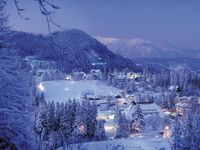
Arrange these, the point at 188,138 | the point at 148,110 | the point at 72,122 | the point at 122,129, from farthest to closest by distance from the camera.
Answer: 1. the point at 148,110
2. the point at 122,129
3. the point at 72,122
4. the point at 188,138

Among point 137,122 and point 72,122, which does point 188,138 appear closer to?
point 72,122

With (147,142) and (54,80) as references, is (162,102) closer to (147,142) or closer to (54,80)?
(147,142)

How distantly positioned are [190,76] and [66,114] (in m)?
85.2

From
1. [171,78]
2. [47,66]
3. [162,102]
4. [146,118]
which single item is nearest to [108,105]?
[162,102]

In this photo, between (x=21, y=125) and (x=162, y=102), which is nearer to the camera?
(x=21, y=125)

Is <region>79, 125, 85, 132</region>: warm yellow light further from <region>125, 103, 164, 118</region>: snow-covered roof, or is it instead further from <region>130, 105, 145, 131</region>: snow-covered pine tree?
<region>125, 103, 164, 118</region>: snow-covered roof

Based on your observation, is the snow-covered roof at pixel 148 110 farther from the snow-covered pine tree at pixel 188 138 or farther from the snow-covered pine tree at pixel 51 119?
the snow-covered pine tree at pixel 188 138

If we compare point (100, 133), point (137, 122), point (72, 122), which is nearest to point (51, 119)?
point (72, 122)

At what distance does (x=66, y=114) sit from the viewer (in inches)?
1698

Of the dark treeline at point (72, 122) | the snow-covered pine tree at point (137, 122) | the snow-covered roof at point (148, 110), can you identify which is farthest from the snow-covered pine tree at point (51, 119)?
the snow-covered roof at point (148, 110)

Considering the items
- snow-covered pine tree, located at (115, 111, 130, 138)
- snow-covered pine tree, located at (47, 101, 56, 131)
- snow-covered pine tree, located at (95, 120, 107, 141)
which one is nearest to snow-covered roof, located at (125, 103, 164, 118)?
snow-covered pine tree, located at (115, 111, 130, 138)

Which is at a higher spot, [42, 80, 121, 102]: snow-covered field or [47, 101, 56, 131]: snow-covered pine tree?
[47, 101, 56, 131]: snow-covered pine tree

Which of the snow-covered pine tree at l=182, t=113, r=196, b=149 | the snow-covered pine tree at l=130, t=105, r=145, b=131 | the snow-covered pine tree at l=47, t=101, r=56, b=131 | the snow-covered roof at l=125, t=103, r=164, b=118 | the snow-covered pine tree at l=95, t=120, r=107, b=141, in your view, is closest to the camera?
the snow-covered pine tree at l=182, t=113, r=196, b=149

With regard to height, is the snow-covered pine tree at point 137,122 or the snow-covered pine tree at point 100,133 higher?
the snow-covered pine tree at point 100,133
